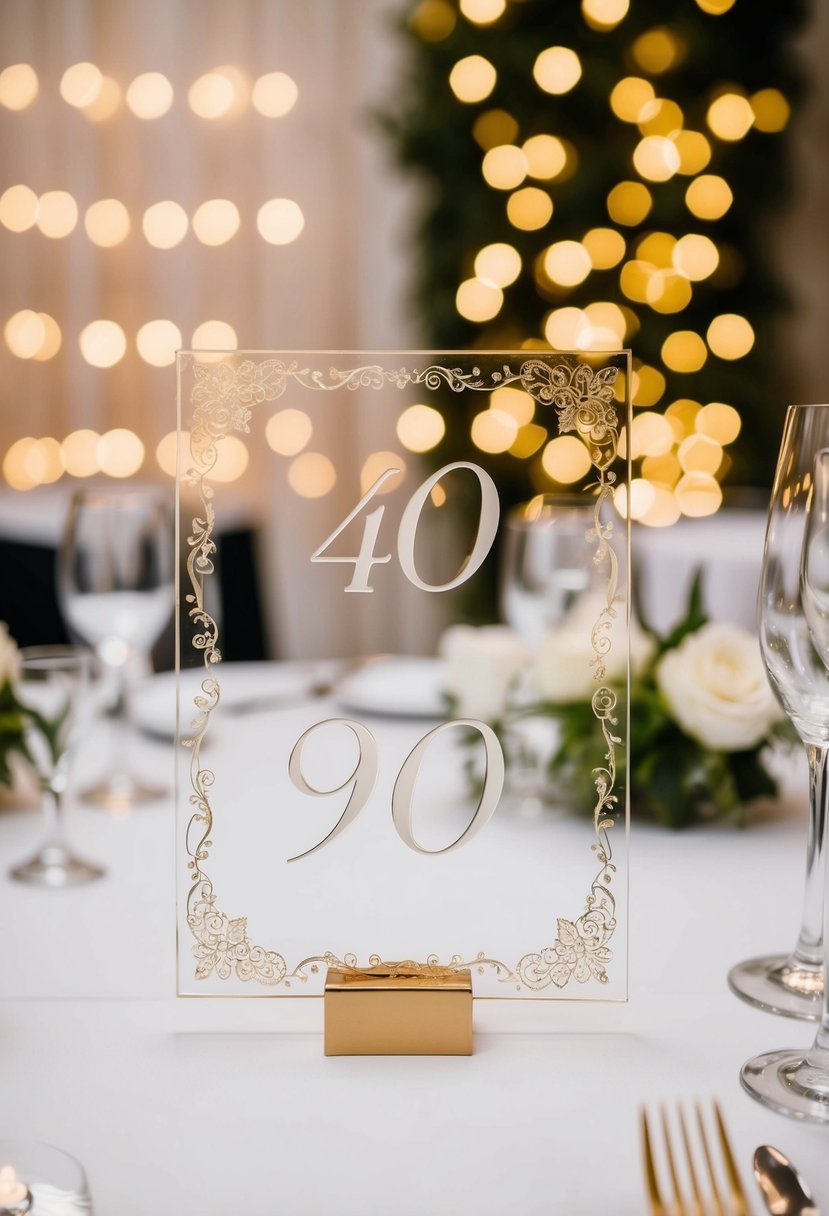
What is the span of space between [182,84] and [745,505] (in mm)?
2393

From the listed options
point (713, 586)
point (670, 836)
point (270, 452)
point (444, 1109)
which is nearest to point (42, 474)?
point (270, 452)

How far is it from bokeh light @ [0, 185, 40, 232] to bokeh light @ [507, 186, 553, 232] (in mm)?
1836

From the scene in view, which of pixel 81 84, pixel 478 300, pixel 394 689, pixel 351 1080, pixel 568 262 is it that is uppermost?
pixel 81 84

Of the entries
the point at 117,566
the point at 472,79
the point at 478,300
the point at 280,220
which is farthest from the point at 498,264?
the point at 117,566

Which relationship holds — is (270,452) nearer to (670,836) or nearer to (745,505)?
(745,505)

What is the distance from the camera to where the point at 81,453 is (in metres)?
4.11

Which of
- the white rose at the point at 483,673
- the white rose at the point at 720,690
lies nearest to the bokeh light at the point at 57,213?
the white rose at the point at 483,673

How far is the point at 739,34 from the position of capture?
3273mm

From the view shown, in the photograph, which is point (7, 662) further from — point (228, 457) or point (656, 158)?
point (656, 158)

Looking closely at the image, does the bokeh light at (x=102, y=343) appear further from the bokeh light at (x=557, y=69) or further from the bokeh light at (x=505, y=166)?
the bokeh light at (x=557, y=69)

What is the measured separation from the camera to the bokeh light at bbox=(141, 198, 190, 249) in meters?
3.92

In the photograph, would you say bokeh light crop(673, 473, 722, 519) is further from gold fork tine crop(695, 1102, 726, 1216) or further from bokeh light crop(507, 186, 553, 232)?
gold fork tine crop(695, 1102, 726, 1216)

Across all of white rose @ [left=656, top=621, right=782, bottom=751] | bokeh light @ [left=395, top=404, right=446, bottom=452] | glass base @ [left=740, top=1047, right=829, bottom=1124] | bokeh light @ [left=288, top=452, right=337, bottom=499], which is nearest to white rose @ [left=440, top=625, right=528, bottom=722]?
white rose @ [left=656, top=621, right=782, bottom=751]

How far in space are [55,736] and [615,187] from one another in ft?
9.18
